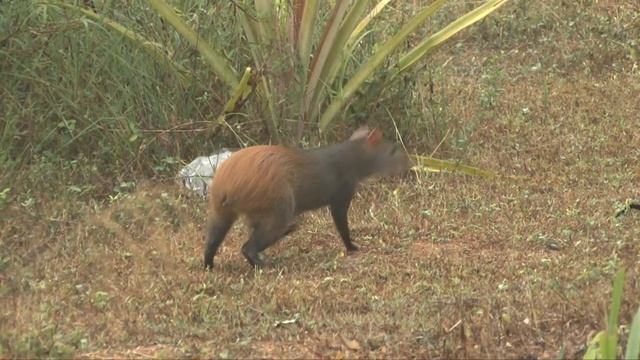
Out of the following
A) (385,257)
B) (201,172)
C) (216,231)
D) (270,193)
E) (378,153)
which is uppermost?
(270,193)

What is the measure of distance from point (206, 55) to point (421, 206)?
1.60m

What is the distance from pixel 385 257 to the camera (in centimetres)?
630

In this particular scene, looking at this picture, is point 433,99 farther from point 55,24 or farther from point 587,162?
point 55,24

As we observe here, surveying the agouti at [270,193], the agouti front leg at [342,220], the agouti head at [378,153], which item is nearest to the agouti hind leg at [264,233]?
the agouti at [270,193]

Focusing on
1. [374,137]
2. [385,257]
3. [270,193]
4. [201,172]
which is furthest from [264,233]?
[201,172]

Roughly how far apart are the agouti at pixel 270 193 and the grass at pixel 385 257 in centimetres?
17

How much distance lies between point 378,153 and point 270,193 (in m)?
0.93

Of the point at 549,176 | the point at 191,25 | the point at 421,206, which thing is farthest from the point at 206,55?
the point at 549,176

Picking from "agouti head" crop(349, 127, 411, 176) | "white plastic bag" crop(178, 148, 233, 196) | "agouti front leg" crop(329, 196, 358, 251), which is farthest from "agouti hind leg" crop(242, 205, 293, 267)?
"white plastic bag" crop(178, 148, 233, 196)

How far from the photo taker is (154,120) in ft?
25.2

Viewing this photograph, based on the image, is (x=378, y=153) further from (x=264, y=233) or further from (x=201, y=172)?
(x=201, y=172)

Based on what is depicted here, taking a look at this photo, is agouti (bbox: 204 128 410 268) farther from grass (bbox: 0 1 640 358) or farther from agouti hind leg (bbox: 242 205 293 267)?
grass (bbox: 0 1 640 358)

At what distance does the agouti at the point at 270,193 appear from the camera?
600 cm

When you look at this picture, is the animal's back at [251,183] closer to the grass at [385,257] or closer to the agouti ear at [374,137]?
the grass at [385,257]
